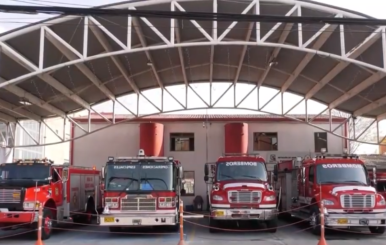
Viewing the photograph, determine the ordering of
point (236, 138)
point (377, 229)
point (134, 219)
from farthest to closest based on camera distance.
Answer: point (236, 138), point (377, 229), point (134, 219)

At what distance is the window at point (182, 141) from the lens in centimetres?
2844

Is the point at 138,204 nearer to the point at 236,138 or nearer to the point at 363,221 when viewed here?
the point at 363,221

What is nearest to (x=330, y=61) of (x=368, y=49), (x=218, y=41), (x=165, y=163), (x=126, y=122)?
(x=368, y=49)

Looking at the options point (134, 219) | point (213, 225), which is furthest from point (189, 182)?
point (134, 219)

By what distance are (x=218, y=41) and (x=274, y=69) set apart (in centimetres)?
803

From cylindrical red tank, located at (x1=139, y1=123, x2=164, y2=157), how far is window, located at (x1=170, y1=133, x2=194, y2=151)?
1332 millimetres

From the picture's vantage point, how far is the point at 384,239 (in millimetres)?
14391

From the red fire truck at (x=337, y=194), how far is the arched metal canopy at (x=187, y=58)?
3632mm

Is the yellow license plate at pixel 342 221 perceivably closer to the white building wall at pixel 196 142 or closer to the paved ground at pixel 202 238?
the paved ground at pixel 202 238

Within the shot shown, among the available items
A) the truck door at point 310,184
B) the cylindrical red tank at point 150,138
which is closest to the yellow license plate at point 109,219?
the truck door at point 310,184

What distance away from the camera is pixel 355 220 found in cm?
1412

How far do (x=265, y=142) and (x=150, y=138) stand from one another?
23.5 feet

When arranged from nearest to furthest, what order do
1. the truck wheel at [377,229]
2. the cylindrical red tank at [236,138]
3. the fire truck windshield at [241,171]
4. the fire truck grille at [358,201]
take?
the fire truck grille at [358,201]
the truck wheel at [377,229]
the fire truck windshield at [241,171]
the cylindrical red tank at [236,138]

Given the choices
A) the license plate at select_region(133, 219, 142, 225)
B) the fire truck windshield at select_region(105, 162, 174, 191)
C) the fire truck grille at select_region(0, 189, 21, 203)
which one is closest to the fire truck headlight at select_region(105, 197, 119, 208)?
the fire truck windshield at select_region(105, 162, 174, 191)
